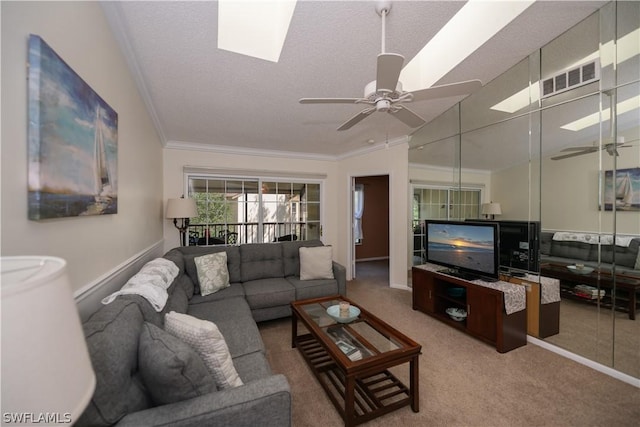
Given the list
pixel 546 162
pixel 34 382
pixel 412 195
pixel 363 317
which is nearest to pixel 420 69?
pixel 546 162

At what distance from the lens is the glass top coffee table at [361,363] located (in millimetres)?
1584

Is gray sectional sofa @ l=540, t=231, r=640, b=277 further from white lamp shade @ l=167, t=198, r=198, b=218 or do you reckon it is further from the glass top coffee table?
white lamp shade @ l=167, t=198, r=198, b=218

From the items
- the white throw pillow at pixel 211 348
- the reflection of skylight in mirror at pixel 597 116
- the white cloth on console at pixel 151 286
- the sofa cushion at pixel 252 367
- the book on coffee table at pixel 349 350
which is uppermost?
the reflection of skylight in mirror at pixel 597 116

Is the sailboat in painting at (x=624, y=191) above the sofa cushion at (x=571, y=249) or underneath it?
above

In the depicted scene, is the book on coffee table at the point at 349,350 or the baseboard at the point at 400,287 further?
Answer: the baseboard at the point at 400,287

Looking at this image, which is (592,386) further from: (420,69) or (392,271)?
(420,69)

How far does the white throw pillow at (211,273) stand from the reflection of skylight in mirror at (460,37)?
2798 mm

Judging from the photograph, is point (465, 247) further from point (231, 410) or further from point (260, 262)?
point (231, 410)

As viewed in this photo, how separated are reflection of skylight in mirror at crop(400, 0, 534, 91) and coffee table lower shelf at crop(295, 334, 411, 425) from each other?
2.63 metres

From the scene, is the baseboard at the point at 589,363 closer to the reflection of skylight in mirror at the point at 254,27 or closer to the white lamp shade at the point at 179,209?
the reflection of skylight in mirror at the point at 254,27

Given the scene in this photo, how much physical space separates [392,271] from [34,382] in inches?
170

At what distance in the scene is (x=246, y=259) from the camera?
11.0 ft

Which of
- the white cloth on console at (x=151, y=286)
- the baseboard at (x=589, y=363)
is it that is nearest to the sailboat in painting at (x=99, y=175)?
the white cloth on console at (x=151, y=286)

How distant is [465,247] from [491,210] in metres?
0.52
